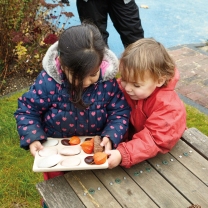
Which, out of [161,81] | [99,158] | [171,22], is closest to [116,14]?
[161,81]

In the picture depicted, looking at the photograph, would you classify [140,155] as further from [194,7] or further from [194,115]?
[194,7]

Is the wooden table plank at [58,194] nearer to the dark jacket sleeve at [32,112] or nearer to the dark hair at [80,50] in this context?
the dark jacket sleeve at [32,112]

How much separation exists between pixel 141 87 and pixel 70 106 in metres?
0.41

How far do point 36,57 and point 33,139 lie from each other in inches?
85.5

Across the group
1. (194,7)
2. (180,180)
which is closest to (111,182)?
(180,180)

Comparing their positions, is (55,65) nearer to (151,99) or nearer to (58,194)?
(151,99)

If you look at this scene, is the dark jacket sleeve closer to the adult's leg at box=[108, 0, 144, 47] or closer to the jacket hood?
the jacket hood

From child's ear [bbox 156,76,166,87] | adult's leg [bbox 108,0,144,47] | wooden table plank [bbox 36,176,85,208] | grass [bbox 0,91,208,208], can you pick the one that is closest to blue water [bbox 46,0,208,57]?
adult's leg [bbox 108,0,144,47]

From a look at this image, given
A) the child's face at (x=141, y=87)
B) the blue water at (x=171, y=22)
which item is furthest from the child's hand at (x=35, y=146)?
the blue water at (x=171, y=22)

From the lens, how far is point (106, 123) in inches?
81.0

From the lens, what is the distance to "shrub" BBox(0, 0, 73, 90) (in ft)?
12.2

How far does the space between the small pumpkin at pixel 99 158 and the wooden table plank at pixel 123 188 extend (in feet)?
0.38

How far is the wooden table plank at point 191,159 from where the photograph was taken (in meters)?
1.85

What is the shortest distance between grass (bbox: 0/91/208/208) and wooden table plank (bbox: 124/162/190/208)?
113cm
